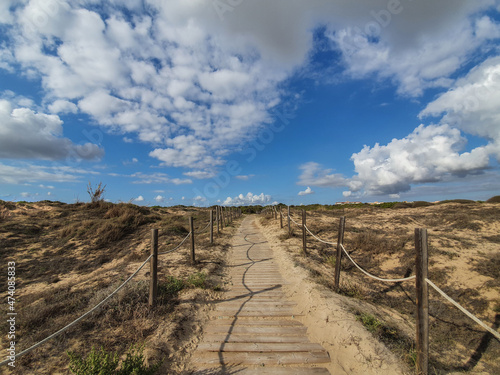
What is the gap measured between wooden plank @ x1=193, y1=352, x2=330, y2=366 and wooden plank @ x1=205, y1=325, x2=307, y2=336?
22.2 inches

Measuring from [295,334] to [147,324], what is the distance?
275cm

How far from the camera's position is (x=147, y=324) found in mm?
4219

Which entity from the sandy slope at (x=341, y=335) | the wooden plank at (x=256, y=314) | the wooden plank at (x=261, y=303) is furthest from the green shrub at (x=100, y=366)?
the sandy slope at (x=341, y=335)

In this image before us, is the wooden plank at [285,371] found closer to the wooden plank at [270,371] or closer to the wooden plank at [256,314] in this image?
the wooden plank at [270,371]

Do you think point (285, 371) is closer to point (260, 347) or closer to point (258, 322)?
point (260, 347)

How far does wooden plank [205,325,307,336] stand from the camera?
4180mm

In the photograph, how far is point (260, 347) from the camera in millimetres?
3748

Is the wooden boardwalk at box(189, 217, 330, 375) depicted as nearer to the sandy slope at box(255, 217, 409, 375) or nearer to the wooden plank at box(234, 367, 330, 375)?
the wooden plank at box(234, 367, 330, 375)

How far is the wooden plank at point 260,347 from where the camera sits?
3.69m

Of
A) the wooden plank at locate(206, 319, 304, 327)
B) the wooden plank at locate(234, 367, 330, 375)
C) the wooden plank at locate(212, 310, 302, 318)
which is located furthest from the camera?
the wooden plank at locate(212, 310, 302, 318)

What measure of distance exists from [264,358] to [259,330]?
736mm

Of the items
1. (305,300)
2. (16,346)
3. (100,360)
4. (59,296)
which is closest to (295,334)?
(305,300)

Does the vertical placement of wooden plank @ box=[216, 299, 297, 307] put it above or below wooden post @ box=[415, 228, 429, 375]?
below

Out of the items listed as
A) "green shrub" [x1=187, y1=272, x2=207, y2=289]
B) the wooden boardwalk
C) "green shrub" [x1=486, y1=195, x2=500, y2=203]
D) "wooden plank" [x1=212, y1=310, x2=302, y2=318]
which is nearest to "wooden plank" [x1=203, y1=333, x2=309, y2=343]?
the wooden boardwalk
